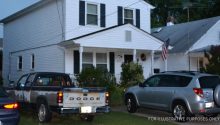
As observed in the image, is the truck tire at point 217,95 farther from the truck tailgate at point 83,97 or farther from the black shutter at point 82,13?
the black shutter at point 82,13

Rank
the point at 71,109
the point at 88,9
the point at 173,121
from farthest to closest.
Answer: the point at 88,9
the point at 173,121
the point at 71,109

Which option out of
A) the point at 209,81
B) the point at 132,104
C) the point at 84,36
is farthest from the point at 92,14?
the point at 209,81

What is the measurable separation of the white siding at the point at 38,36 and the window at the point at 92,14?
1794 mm

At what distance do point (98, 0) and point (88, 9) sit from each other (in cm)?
102

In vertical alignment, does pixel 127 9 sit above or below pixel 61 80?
above

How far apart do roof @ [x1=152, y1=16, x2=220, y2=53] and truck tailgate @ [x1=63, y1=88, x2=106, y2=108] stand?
690 inches

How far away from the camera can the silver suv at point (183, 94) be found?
43.7ft

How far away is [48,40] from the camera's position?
84.7 feet

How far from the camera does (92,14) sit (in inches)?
972

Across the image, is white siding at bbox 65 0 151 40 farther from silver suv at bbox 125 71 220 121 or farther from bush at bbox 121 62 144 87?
silver suv at bbox 125 71 220 121

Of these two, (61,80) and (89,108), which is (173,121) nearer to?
(89,108)

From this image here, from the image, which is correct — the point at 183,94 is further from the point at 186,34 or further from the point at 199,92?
the point at 186,34

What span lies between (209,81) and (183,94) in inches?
39.5

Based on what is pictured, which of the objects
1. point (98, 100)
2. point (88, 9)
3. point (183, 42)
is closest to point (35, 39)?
point (88, 9)
